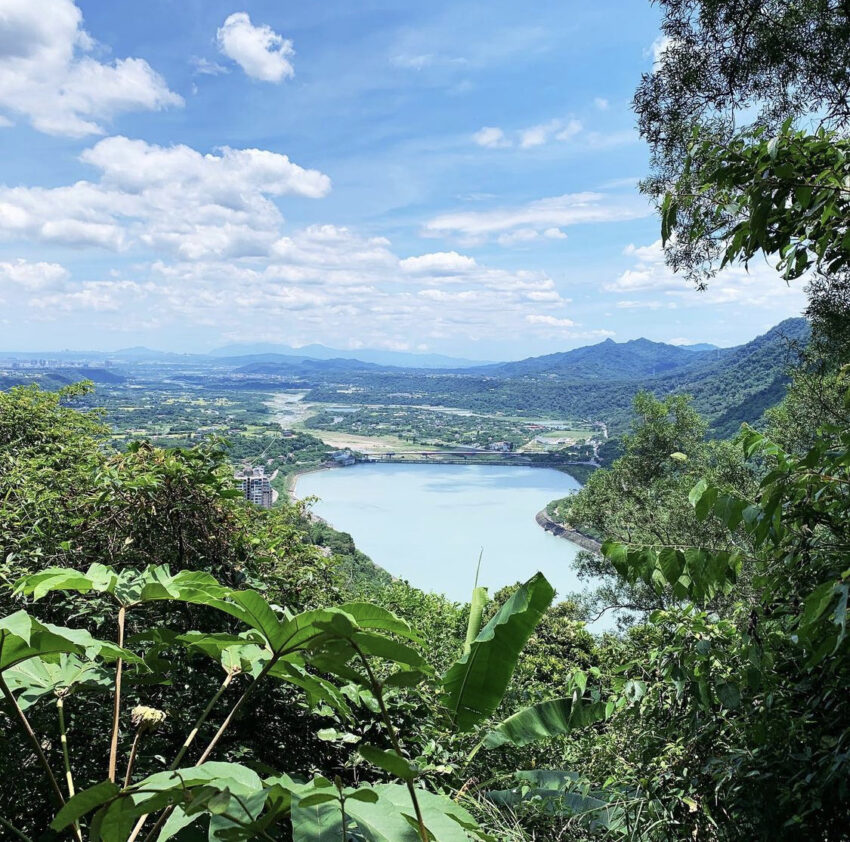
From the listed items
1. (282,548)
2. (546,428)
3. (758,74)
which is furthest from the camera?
(546,428)

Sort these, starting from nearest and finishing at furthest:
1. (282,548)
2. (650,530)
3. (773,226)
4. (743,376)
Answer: (773,226) < (282,548) < (650,530) < (743,376)

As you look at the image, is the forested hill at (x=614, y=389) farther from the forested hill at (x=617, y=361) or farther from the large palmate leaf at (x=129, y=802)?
the large palmate leaf at (x=129, y=802)

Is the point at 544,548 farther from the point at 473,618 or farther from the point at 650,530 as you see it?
the point at 473,618

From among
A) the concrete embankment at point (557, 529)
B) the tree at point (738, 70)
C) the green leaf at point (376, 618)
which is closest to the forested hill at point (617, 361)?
the concrete embankment at point (557, 529)

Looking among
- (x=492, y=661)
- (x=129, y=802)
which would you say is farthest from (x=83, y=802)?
(x=492, y=661)

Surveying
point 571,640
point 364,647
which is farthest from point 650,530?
point 364,647

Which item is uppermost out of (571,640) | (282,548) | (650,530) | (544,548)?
(282,548)
